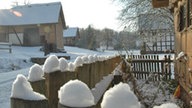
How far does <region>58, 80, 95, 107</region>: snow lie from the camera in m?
1.12

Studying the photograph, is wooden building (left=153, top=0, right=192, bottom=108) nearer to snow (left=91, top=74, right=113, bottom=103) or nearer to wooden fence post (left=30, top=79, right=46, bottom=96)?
snow (left=91, top=74, right=113, bottom=103)

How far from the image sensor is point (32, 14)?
4456 centimetres

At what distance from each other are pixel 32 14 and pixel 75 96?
44.7 m

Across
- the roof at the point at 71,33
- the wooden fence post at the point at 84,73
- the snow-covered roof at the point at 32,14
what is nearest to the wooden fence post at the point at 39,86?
the wooden fence post at the point at 84,73

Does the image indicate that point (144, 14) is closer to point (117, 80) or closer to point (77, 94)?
point (117, 80)

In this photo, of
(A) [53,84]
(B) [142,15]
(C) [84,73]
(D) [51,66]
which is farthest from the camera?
(B) [142,15]

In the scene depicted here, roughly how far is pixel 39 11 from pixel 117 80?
1654 inches

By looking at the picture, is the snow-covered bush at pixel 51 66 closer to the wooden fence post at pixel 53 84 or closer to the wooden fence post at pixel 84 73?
the wooden fence post at pixel 53 84

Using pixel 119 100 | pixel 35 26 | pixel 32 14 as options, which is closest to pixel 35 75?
pixel 119 100

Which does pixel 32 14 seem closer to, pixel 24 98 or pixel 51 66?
pixel 51 66

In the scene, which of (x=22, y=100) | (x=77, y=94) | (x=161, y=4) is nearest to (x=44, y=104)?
(x=22, y=100)

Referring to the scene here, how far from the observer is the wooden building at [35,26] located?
4194cm

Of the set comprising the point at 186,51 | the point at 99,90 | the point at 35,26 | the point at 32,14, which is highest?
the point at 32,14

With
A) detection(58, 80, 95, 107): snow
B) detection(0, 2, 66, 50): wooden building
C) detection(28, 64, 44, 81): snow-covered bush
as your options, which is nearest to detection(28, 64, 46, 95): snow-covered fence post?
detection(28, 64, 44, 81): snow-covered bush
